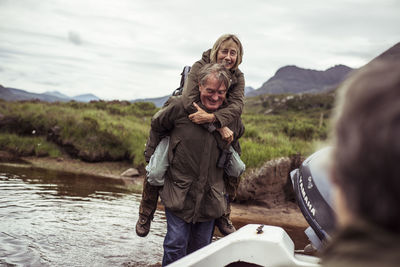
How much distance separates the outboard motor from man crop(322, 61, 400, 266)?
231cm

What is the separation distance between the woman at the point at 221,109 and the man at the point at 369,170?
7.33 feet

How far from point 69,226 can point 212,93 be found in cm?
377

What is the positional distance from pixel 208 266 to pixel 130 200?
577 cm

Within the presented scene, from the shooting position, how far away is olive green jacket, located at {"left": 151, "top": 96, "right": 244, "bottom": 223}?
3.08 m

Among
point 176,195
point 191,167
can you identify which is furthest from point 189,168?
point 176,195

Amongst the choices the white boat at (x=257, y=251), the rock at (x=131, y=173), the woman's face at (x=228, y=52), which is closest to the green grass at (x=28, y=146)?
the rock at (x=131, y=173)

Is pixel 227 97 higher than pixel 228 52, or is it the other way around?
pixel 228 52

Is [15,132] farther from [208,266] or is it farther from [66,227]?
[208,266]

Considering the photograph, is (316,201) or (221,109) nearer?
(221,109)

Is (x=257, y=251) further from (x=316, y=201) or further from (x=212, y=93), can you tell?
(x=212, y=93)

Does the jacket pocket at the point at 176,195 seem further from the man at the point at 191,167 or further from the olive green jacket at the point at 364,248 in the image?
the olive green jacket at the point at 364,248

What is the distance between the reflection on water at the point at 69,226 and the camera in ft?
15.2

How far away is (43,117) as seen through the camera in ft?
44.0

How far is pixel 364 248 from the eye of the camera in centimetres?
77
